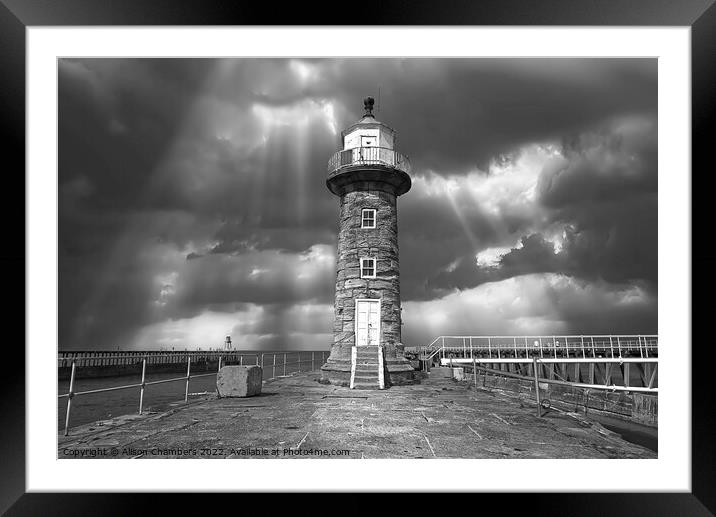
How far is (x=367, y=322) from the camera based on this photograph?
14500mm

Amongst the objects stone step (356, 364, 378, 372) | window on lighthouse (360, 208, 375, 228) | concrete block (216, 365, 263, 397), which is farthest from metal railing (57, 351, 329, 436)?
window on lighthouse (360, 208, 375, 228)

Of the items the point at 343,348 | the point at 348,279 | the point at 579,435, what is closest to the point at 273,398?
the point at 343,348

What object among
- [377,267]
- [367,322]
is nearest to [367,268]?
[377,267]

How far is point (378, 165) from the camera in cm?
1448

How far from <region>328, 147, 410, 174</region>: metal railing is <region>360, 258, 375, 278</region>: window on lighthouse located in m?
3.41

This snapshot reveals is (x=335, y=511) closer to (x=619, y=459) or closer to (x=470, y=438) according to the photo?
(x=470, y=438)

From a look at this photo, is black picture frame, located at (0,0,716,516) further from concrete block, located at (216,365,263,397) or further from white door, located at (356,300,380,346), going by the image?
white door, located at (356,300,380,346)

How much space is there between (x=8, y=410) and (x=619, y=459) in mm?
7379

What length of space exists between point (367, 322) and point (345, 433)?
8116 mm

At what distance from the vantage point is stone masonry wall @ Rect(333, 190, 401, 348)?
14.6 metres
